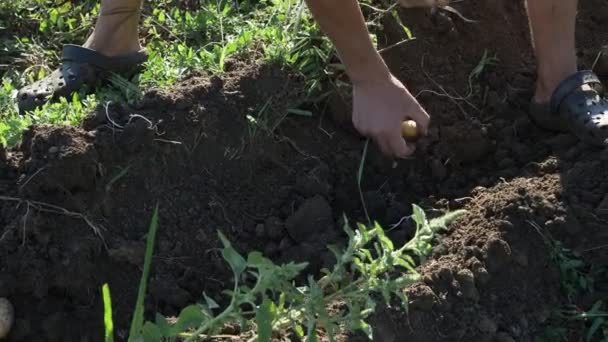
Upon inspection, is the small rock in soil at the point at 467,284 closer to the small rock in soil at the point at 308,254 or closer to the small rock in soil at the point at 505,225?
the small rock in soil at the point at 505,225

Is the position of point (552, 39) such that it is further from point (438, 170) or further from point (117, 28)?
point (117, 28)

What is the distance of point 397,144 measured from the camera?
250 cm

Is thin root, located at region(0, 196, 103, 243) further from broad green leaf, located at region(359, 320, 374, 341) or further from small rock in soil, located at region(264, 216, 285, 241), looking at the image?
broad green leaf, located at region(359, 320, 374, 341)

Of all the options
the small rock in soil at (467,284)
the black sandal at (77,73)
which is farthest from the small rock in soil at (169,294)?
the black sandal at (77,73)

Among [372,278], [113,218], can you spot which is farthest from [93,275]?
[372,278]

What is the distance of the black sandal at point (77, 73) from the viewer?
9.22 feet

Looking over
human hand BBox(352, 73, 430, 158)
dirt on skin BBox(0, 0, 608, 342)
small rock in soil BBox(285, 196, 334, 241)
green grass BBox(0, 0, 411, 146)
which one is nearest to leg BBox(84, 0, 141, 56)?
green grass BBox(0, 0, 411, 146)

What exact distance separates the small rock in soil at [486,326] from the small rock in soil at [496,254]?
14 cm

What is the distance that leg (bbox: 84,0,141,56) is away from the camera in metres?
2.91

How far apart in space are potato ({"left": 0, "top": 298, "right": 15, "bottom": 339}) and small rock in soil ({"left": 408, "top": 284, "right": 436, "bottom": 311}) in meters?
0.94

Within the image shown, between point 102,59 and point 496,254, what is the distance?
1458 millimetres

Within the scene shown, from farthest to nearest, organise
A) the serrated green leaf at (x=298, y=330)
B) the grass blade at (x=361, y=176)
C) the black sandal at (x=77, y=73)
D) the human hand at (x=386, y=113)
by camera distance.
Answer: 1. the black sandal at (x=77, y=73)
2. the human hand at (x=386, y=113)
3. the grass blade at (x=361, y=176)
4. the serrated green leaf at (x=298, y=330)

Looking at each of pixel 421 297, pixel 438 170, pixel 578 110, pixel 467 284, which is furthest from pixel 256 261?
pixel 578 110

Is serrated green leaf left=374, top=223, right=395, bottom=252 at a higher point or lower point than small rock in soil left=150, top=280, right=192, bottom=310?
higher
